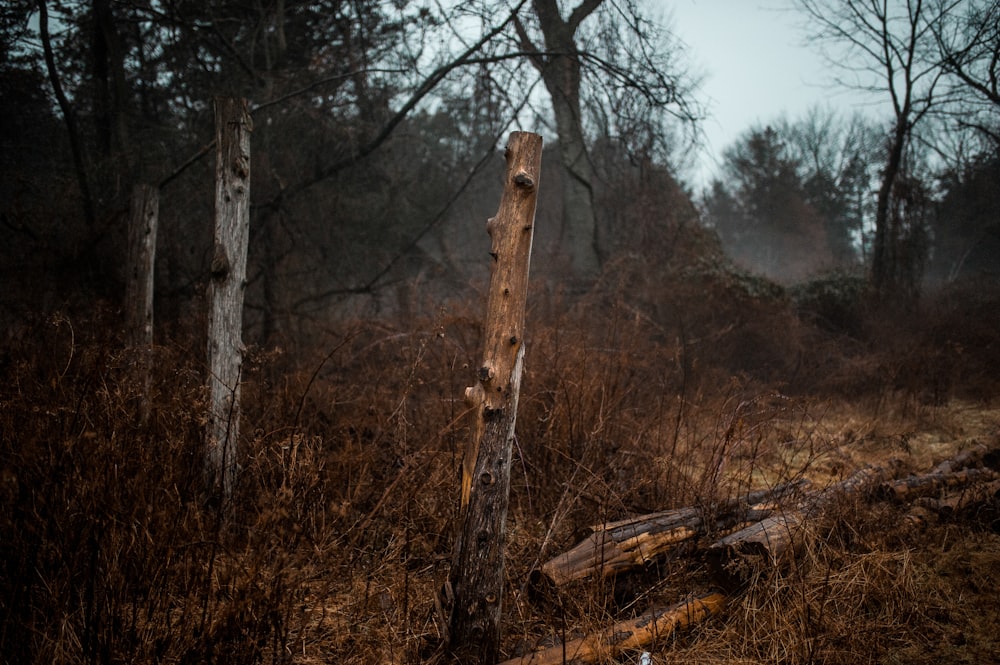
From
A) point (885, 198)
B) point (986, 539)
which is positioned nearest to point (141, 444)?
point (986, 539)

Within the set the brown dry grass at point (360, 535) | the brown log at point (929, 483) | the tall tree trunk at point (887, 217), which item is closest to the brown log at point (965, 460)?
the brown log at point (929, 483)

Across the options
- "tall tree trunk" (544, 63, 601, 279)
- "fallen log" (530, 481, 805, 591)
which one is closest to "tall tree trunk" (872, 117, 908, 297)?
"tall tree trunk" (544, 63, 601, 279)

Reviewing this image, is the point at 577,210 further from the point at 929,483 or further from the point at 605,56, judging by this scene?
the point at 929,483

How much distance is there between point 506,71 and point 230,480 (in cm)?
634

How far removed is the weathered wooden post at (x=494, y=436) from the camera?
2412 millimetres

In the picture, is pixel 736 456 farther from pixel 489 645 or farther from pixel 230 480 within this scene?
pixel 230 480

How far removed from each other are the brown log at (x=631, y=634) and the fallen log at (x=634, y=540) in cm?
27

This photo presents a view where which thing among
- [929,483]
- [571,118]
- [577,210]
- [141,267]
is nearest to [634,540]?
[929,483]

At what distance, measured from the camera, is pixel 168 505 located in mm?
2865

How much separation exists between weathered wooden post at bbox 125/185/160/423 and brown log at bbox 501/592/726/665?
3.97 metres

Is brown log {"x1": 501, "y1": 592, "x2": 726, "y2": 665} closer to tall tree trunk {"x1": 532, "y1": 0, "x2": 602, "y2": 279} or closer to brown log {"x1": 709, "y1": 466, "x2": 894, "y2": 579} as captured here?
brown log {"x1": 709, "y1": 466, "x2": 894, "y2": 579}

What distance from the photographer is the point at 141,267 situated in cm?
480

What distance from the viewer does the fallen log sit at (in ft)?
9.58

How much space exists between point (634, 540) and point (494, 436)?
1220 millimetres
